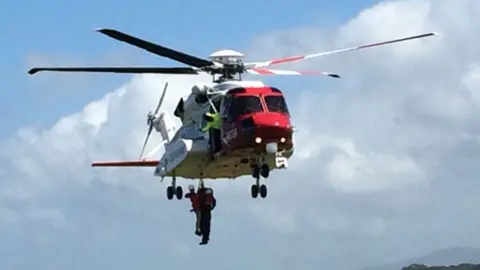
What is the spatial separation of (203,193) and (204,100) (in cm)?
443

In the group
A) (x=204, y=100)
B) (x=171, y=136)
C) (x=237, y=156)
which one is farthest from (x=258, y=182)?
(x=171, y=136)

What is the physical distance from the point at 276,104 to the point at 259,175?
299 centimetres

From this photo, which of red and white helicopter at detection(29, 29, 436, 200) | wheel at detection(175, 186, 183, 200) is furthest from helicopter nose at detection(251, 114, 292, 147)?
wheel at detection(175, 186, 183, 200)

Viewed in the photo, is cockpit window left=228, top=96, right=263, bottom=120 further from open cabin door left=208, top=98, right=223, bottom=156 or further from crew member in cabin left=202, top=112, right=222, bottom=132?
open cabin door left=208, top=98, right=223, bottom=156

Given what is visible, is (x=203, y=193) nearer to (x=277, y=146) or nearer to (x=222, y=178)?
(x=222, y=178)

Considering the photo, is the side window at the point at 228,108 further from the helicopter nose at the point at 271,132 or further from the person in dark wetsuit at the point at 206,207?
the person in dark wetsuit at the point at 206,207

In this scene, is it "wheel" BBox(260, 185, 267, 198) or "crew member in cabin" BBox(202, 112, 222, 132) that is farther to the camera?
"crew member in cabin" BBox(202, 112, 222, 132)

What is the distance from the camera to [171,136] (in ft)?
205

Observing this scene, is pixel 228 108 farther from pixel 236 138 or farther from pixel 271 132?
pixel 271 132

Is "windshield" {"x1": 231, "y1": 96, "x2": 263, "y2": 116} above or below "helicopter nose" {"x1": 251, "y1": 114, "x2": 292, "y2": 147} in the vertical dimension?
above

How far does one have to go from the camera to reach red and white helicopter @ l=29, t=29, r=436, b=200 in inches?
1998

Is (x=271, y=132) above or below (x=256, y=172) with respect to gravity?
above

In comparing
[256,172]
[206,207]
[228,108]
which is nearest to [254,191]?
[256,172]

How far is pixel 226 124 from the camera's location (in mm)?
52625
